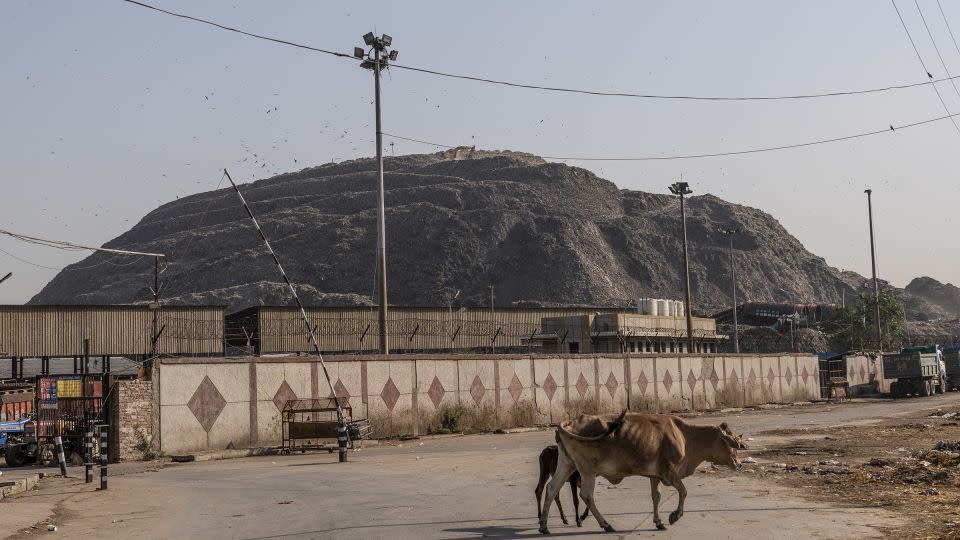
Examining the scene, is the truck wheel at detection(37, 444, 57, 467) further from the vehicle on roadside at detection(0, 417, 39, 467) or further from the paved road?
the paved road

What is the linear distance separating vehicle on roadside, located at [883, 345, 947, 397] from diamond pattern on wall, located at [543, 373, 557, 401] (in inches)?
1478

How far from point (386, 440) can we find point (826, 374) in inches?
1871

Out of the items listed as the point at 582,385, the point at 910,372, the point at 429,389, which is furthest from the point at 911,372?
the point at 429,389

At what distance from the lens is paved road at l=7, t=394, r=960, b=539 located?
14.2 m

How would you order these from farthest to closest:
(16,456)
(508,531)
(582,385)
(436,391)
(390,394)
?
(582,385), (436,391), (390,394), (16,456), (508,531)

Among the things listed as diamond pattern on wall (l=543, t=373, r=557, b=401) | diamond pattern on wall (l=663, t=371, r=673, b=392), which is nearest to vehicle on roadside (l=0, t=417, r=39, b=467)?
diamond pattern on wall (l=543, t=373, r=557, b=401)

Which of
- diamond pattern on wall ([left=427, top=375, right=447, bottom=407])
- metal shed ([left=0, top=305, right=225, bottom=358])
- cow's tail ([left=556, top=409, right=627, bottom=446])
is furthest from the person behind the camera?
metal shed ([left=0, top=305, right=225, bottom=358])

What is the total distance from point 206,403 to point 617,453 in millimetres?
21042

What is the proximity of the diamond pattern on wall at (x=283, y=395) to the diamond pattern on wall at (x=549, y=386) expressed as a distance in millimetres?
14062

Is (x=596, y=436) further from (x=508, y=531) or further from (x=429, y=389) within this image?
(x=429, y=389)

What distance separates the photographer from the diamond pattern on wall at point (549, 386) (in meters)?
45.0

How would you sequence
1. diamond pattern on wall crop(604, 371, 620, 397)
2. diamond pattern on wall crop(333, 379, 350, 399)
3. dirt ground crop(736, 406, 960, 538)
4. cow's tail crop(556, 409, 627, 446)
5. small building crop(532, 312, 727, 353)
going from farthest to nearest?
small building crop(532, 312, 727, 353) → diamond pattern on wall crop(604, 371, 620, 397) → diamond pattern on wall crop(333, 379, 350, 399) → dirt ground crop(736, 406, 960, 538) → cow's tail crop(556, 409, 627, 446)

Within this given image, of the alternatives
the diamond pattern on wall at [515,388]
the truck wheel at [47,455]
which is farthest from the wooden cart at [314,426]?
the diamond pattern on wall at [515,388]

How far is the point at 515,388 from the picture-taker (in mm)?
43375
